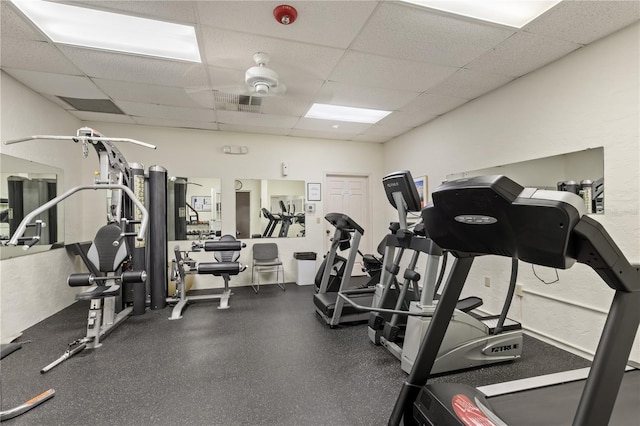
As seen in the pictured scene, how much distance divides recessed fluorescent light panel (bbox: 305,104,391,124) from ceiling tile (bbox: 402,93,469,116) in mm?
350

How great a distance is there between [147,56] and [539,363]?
431 cm

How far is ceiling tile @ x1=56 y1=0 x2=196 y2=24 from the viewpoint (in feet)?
6.21

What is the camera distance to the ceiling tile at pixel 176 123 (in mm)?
4199

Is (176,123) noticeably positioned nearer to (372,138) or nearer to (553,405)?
(372,138)

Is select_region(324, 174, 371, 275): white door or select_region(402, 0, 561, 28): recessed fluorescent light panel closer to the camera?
select_region(402, 0, 561, 28): recessed fluorescent light panel

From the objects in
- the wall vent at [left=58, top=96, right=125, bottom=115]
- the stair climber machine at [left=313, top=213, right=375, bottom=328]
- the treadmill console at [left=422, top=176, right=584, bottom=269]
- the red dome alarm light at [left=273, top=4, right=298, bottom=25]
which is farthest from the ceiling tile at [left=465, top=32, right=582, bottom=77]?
the wall vent at [left=58, top=96, right=125, bottom=115]

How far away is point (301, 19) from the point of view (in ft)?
6.68

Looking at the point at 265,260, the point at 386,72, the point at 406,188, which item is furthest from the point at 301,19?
the point at 265,260

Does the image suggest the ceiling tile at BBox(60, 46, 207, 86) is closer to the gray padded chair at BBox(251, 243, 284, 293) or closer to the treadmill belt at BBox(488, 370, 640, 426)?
the gray padded chair at BBox(251, 243, 284, 293)

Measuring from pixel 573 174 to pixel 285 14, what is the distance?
278 centimetres

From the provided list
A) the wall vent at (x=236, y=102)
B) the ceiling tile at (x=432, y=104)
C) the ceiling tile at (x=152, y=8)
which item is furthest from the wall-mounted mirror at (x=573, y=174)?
the ceiling tile at (x=152, y=8)

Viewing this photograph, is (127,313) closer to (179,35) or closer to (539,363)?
(179,35)

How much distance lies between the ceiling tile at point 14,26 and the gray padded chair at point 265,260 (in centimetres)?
345

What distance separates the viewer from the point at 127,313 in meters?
3.37
